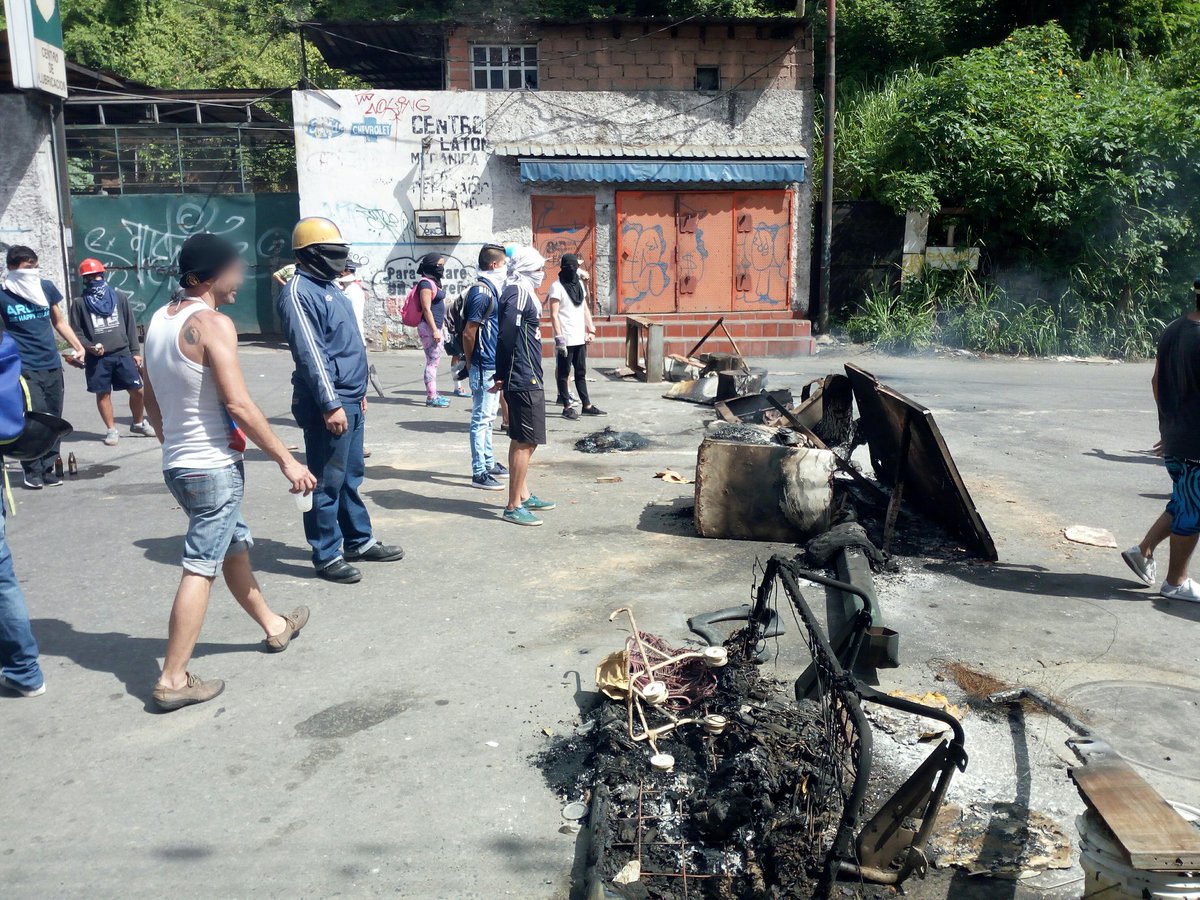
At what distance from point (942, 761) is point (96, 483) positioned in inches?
282

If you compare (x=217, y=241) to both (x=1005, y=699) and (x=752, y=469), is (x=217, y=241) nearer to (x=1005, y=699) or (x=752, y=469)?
(x=752, y=469)

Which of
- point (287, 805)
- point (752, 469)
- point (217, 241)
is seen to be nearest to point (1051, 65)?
point (752, 469)

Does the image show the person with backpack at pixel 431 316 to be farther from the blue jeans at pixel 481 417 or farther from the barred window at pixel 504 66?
the barred window at pixel 504 66

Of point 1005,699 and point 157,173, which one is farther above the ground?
point 157,173

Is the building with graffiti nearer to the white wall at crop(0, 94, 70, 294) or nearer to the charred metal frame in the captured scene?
the white wall at crop(0, 94, 70, 294)

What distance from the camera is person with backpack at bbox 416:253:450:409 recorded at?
1102 cm

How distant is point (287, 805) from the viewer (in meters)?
3.62

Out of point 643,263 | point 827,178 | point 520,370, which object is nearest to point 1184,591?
A: point 520,370

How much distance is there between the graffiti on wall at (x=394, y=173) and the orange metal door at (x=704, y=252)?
3.38 m

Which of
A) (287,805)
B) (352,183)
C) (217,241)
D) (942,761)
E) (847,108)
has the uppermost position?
(847,108)

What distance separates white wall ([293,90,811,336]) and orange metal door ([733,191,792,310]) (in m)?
0.90

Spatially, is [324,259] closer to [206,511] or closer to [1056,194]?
[206,511]

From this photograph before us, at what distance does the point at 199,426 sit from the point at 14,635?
1190 mm

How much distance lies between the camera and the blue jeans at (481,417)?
25.0 ft
